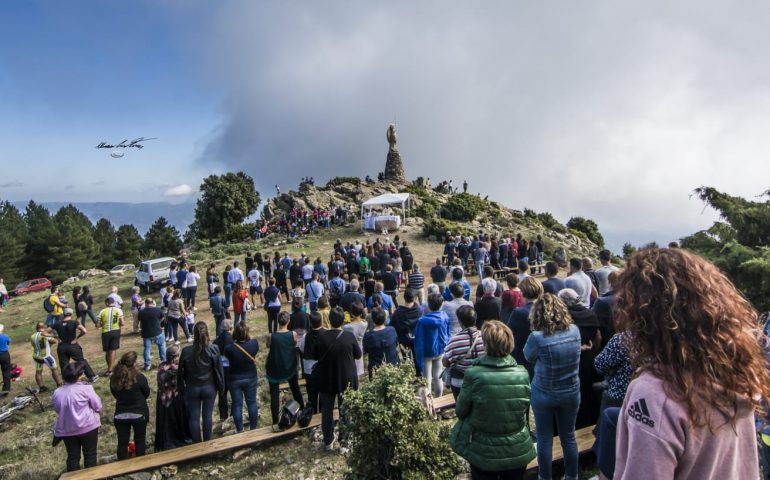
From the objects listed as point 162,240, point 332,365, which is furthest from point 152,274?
point 162,240

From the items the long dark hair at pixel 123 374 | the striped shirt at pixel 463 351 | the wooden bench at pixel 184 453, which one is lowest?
the wooden bench at pixel 184 453

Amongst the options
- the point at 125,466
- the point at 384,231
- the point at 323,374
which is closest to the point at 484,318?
the point at 323,374

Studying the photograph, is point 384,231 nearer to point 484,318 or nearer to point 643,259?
point 484,318

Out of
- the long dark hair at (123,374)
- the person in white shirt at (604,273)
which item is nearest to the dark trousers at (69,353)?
the long dark hair at (123,374)

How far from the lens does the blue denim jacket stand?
4133mm

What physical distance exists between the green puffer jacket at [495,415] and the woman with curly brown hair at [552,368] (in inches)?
18.6

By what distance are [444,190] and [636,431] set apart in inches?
2102

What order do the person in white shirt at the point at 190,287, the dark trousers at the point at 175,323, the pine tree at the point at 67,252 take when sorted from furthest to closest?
the pine tree at the point at 67,252 → the person in white shirt at the point at 190,287 → the dark trousers at the point at 175,323

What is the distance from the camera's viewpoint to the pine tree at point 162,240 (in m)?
65.3

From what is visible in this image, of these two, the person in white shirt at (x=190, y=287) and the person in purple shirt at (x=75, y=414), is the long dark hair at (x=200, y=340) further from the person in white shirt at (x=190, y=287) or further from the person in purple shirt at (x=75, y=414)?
the person in white shirt at (x=190, y=287)

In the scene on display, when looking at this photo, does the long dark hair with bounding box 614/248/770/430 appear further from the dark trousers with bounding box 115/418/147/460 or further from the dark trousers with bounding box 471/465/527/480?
the dark trousers with bounding box 115/418/147/460

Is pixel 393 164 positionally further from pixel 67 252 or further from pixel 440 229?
pixel 67 252

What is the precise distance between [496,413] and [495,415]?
0.7 inches

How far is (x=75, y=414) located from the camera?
5.87 m
